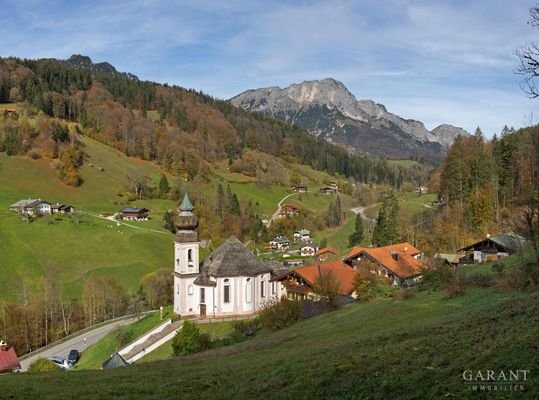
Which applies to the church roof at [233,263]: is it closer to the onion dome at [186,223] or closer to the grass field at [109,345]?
the onion dome at [186,223]

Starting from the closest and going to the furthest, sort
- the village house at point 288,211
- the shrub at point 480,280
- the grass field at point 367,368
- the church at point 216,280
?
1. the grass field at point 367,368
2. the shrub at point 480,280
3. the church at point 216,280
4. the village house at point 288,211

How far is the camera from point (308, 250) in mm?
107000

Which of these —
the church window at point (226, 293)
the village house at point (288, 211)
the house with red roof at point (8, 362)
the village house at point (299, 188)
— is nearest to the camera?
the house with red roof at point (8, 362)

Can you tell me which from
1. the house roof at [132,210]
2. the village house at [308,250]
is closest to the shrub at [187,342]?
the village house at [308,250]

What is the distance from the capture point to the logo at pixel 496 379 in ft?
35.1

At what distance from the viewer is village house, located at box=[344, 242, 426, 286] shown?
57.6 m

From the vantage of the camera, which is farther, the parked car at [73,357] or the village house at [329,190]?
the village house at [329,190]

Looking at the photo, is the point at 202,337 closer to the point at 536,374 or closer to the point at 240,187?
the point at 536,374

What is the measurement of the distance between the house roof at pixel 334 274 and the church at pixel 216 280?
3.68 metres

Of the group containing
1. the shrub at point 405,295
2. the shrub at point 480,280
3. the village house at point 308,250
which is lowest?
the village house at point 308,250

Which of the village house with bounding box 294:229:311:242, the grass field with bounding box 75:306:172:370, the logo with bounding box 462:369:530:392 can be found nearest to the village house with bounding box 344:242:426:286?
the grass field with bounding box 75:306:172:370

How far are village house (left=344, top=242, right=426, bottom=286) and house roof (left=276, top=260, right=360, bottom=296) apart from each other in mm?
2282

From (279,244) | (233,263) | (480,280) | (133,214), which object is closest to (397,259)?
(233,263)

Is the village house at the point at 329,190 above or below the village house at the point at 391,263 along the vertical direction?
above
